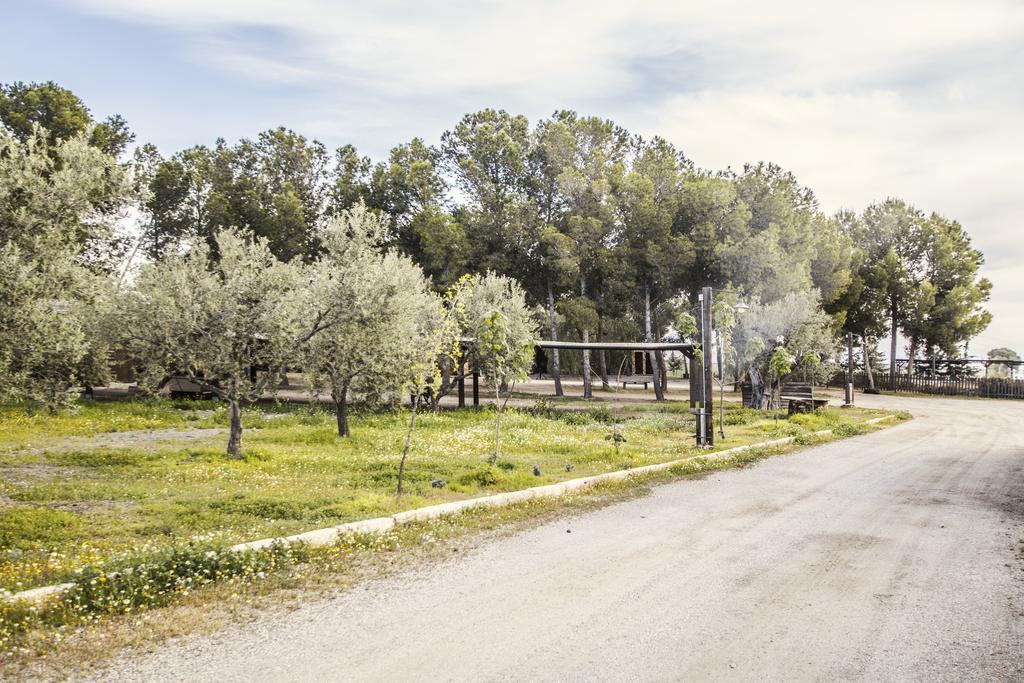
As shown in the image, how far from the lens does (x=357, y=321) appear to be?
54.3 feet

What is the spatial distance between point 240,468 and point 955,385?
54.7 meters

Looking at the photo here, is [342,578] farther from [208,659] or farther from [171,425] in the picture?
[171,425]

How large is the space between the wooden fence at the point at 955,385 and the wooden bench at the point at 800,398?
21658 mm

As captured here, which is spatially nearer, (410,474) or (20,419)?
(410,474)

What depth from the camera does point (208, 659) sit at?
522 centimetres

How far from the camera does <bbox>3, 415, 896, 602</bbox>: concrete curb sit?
6414 mm

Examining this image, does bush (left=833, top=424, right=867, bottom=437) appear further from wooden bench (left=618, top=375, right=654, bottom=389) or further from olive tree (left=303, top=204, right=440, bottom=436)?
wooden bench (left=618, top=375, right=654, bottom=389)

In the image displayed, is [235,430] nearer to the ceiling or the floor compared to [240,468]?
nearer to the ceiling

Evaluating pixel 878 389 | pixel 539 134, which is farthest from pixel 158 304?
pixel 878 389

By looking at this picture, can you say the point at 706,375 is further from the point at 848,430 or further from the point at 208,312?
the point at 208,312

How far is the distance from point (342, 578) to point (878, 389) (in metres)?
57.6

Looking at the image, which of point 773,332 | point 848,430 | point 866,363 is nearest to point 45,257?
point 848,430

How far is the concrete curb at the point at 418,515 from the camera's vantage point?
6414 millimetres

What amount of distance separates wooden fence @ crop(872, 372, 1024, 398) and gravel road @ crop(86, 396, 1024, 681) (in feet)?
149
